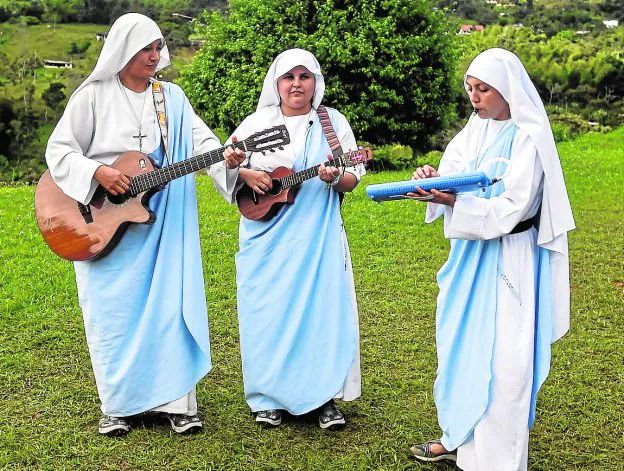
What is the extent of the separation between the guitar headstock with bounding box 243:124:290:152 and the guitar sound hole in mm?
246

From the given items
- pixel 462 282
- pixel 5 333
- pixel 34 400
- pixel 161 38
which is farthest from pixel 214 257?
pixel 462 282

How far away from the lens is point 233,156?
4.89 m

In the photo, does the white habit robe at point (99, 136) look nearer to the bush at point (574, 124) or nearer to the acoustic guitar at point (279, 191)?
the acoustic guitar at point (279, 191)

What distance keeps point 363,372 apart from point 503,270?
2108mm

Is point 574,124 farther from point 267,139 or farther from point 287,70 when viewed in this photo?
point 267,139

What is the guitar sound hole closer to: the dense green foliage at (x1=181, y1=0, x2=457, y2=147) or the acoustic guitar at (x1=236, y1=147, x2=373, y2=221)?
the acoustic guitar at (x1=236, y1=147, x2=373, y2=221)

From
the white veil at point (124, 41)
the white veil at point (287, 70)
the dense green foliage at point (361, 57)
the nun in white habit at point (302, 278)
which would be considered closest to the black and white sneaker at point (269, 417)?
the nun in white habit at point (302, 278)

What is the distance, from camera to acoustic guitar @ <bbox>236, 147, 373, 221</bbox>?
4.95m

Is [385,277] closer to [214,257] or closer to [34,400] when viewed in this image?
[214,257]

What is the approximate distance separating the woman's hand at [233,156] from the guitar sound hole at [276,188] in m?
0.28

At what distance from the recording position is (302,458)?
486 centimetres

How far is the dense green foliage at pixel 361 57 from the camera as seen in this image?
47.8ft

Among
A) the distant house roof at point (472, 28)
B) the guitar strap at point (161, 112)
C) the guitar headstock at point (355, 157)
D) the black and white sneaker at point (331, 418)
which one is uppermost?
the distant house roof at point (472, 28)

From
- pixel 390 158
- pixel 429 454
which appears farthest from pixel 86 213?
pixel 390 158
